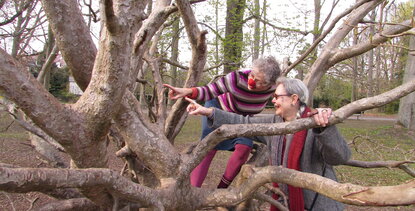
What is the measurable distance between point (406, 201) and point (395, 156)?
25.0ft

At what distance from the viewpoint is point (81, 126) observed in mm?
1675

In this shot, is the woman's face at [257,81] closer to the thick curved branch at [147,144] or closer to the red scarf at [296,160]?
the red scarf at [296,160]

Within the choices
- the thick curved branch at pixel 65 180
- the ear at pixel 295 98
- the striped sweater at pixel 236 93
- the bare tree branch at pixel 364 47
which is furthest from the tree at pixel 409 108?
the thick curved branch at pixel 65 180

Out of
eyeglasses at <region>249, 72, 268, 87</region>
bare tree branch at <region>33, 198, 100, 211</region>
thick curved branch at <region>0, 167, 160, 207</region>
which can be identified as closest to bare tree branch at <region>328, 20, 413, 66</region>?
eyeglasses at <region>249, 72, 268, 87</region>

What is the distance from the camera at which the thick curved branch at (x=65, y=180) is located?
1.15 metres

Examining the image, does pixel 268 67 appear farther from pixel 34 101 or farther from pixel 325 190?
pixel 34 101

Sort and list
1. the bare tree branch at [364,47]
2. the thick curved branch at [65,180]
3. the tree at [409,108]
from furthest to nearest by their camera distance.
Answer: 1. the tree at [409,108]
2. the bare tree branch at [364,47]
3. the thick curved branch at [65,180]

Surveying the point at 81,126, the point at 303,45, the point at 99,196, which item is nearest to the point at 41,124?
the point at 81,126

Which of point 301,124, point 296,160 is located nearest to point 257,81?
point 296,160

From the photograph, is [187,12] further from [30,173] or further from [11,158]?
[11,158]

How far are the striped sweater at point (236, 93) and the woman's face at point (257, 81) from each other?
10cm

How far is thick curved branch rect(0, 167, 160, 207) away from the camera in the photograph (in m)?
1.15

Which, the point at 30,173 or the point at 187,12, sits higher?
the point at 187,12

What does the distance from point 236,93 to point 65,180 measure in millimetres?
1766
